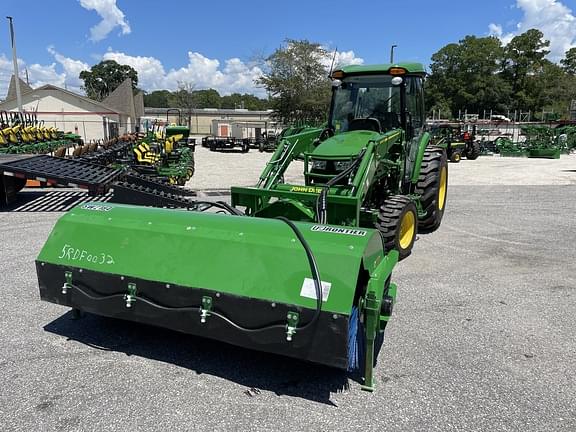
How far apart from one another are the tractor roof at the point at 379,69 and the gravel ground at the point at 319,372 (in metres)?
2.94

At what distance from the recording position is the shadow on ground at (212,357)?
3.14m

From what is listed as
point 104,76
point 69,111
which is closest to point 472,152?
point 69,111

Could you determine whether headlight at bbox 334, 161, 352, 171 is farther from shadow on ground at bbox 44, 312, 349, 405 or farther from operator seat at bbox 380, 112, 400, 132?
shadow on ground at bbox 44, 312, 349, 405

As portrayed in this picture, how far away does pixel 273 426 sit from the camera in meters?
2.71

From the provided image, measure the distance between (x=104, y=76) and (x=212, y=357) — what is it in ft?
357

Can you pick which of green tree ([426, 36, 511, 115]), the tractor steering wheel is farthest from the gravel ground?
green tree ([426, 36, 511, 115])

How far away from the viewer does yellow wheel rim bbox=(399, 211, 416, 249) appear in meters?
5.86

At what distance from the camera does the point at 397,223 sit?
17.9 feet

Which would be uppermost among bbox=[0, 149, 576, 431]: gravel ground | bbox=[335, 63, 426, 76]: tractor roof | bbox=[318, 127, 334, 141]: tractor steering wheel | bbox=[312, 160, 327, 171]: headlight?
bbox=[335, 63, 426, 76]: tractor roof

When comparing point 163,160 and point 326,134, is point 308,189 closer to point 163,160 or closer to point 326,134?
point 326,134

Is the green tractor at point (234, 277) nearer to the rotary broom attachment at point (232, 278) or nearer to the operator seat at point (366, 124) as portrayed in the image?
the rotary broom attachment at point (232, 278)

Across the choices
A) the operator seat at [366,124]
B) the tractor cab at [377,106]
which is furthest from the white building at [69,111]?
the operator seat at [366,124]

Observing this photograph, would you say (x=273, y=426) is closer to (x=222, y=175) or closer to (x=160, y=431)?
(x=160, y=431)

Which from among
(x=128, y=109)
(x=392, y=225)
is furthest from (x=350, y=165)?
(x=128, y=109)
